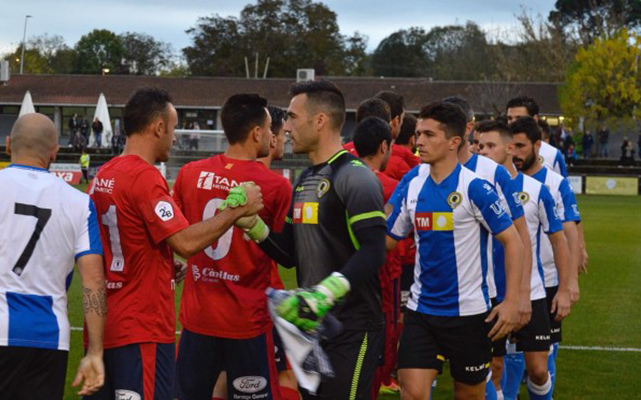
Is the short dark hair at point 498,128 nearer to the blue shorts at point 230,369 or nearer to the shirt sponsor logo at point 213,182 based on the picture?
the shirt sponsor logo at point 213,182

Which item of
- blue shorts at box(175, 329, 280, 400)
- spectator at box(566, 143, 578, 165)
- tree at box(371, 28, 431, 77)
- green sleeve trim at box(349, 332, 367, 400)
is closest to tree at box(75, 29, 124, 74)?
tree at box(371, 28, 431, 77)

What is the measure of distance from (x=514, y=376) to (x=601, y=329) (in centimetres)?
454

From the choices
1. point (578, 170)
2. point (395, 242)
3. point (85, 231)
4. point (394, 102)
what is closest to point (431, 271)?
point (395, 242)

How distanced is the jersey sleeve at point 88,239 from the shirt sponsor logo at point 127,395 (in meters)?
0.81

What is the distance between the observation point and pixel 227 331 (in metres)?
5.98

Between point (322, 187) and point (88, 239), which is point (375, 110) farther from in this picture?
point (88, 239)

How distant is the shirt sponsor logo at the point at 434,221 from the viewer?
6.18 metres

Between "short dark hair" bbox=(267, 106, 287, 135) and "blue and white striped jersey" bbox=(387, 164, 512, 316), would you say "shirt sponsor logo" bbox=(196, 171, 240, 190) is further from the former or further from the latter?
"short dark hair" bbox=(267, 106, 287, 135)

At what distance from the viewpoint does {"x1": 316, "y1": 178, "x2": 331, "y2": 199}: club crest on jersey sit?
16.8ft

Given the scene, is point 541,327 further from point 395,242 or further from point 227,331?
point 227,331

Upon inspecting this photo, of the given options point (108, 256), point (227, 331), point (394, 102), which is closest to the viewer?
point (108, 256)

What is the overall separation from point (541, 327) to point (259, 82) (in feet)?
218

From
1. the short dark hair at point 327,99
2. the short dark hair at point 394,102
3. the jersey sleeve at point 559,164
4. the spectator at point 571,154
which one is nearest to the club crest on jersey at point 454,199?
the short dark hair at point 327,99

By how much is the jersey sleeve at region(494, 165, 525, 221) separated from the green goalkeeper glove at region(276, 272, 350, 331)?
2.37 metres
